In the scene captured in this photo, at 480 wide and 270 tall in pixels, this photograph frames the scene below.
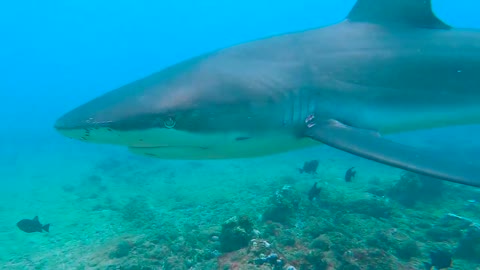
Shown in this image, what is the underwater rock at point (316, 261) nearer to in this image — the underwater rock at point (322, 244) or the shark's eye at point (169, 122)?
the underwater rock at point (322, 244)

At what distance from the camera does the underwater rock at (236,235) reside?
5.79 metres

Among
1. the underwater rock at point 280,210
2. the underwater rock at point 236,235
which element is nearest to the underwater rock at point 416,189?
the underwater rock at point 280,210

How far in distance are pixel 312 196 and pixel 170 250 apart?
3.88 m

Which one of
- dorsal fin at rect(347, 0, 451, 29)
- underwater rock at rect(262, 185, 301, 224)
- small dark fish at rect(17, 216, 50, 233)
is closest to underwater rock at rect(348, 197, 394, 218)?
underwater rock at rect(262, 185, 301, 224)

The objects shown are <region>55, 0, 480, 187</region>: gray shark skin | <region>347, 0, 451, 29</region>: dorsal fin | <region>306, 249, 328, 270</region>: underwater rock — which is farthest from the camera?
<region>306, 249, 328, 270</region>: underwater rock

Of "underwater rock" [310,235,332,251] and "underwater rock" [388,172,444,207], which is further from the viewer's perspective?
"underwater rock" [388,172,444,207]

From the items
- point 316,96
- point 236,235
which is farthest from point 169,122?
point 236,235

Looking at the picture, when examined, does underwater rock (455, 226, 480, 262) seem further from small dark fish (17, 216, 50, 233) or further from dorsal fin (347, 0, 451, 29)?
small dark fish (17, 216, 50, 233)

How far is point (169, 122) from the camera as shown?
280 cm

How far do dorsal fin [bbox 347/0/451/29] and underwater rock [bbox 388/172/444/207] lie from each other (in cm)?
663

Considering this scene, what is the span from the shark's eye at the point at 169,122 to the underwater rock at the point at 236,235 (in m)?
3.42

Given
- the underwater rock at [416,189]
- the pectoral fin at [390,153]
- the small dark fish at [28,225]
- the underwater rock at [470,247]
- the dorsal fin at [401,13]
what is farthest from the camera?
the underwater rock at [416,189]

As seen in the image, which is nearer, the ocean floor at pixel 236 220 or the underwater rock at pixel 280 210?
the ocean floor at pixel 236 220

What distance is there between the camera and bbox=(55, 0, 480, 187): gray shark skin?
2793 mm
